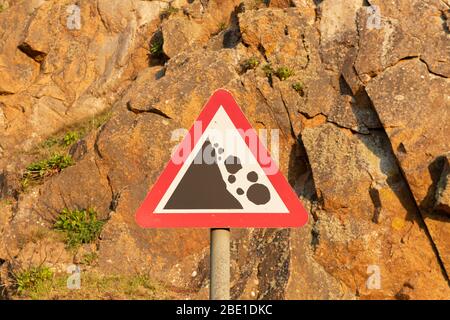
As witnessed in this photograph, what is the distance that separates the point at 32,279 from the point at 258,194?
5159 mm

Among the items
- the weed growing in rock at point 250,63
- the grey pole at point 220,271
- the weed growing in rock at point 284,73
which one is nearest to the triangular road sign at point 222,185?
the grey pole at point 220,271

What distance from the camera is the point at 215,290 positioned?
155 inches

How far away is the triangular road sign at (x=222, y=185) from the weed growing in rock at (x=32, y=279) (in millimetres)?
4798

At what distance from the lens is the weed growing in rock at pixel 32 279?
27.7ft

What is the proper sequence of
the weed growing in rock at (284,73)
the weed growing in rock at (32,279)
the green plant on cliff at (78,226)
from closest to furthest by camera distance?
the weed growing in rock at (32,279)
the green plant on cliff at (78,226)
the weed growing in rock at (284,73)

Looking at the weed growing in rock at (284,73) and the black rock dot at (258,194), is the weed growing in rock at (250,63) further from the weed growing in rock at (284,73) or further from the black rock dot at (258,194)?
the black rock dot at (258,194)

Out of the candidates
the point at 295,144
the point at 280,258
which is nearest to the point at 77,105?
the point at 295,144

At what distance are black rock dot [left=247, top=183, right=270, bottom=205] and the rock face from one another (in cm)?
400

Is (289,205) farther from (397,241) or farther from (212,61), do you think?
(212,61)

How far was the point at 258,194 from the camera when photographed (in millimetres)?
4125

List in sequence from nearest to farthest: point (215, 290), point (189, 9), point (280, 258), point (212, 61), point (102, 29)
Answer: point (215, 290), point (280, 258), point (212, 61), point (189, 9), point (102, 29)

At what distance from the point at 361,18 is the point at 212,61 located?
6.79 feet

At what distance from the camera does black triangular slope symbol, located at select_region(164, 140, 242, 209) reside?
4082mm

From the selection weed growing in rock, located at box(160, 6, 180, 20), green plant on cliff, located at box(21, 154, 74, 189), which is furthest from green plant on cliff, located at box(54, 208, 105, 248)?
weed growing in rock, located at box(160, 6, 180, 20)
